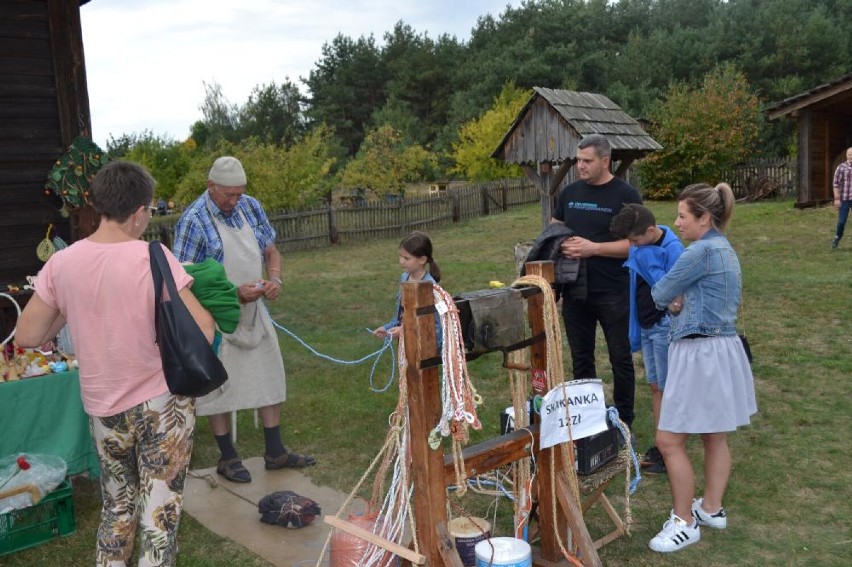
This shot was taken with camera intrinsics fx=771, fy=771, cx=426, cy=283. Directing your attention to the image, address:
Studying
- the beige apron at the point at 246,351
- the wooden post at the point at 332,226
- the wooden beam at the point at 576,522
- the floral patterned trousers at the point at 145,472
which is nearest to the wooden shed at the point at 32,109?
the beige apron at the point at 246,351

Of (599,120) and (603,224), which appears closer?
(603,224)

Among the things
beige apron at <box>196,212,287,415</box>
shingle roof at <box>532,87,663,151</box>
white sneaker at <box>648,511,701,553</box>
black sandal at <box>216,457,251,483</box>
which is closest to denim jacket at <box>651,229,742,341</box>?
white sneaker at <box>648,511,701,553</box>

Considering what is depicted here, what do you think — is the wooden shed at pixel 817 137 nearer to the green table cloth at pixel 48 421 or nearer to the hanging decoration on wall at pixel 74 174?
the hanging decoration on wall at pixel 74 174

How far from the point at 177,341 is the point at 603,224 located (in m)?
2.83

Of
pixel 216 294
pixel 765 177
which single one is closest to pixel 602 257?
pixel 216 294

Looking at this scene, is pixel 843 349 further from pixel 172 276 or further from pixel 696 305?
pixel 172 276

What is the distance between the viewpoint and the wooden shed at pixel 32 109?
5910 mm

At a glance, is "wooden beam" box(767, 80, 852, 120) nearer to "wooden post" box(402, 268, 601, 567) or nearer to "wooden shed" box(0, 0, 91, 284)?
"wooden shed" box(0, 0, 91, 284)

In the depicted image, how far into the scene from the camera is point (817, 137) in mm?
18641

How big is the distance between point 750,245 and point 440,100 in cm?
3779

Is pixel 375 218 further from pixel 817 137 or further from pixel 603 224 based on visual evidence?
pixel 603 224

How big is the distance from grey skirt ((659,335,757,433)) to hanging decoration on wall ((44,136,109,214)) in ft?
14.7

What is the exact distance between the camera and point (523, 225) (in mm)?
19125

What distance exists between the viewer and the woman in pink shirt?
2762 millimetres
